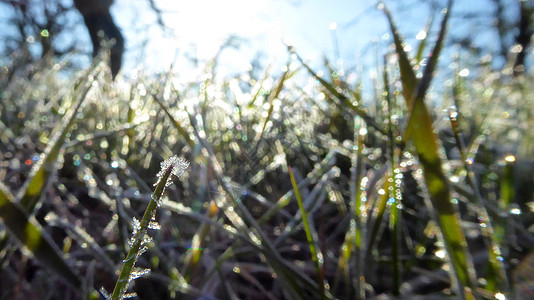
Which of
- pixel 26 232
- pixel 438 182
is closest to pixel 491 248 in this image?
pixel 438 182

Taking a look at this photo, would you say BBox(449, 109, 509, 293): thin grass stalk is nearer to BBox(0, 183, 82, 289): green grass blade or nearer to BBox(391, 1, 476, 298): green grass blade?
BBox(391, 1, 476, 298): green grass blade

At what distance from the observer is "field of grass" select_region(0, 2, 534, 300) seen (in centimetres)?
38

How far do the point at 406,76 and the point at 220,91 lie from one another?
3.13 ft

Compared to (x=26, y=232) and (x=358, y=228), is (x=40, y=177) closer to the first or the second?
(x=26, y=232)

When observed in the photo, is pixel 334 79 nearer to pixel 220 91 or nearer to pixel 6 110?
pixel 220 91

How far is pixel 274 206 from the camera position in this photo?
576mm

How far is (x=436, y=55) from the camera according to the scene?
0.37 m

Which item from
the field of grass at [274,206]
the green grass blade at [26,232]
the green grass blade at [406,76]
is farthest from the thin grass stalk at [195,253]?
the green grass blade at [406,76]

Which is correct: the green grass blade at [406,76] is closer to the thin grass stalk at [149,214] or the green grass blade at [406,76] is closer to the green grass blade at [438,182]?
the green grass blade at [438,182]

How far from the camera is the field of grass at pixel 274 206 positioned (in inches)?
14.9

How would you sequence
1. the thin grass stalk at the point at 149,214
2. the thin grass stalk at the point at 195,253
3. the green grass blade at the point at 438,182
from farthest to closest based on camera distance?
the thin grass stalk at the point at 195,253, the green grass blade at the point at 438,182, the thin grass stalk at the point at 149,214

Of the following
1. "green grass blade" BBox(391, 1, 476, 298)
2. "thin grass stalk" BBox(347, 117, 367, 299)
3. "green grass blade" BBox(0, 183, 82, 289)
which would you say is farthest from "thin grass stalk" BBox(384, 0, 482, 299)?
"green grass blade" BBox(0, 183, 82, 289)

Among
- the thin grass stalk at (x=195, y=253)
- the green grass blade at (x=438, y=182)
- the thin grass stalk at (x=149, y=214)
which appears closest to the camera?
the thin grass stalk at (x=149, y=214)

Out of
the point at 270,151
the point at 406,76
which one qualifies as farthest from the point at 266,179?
the point at 406,76
